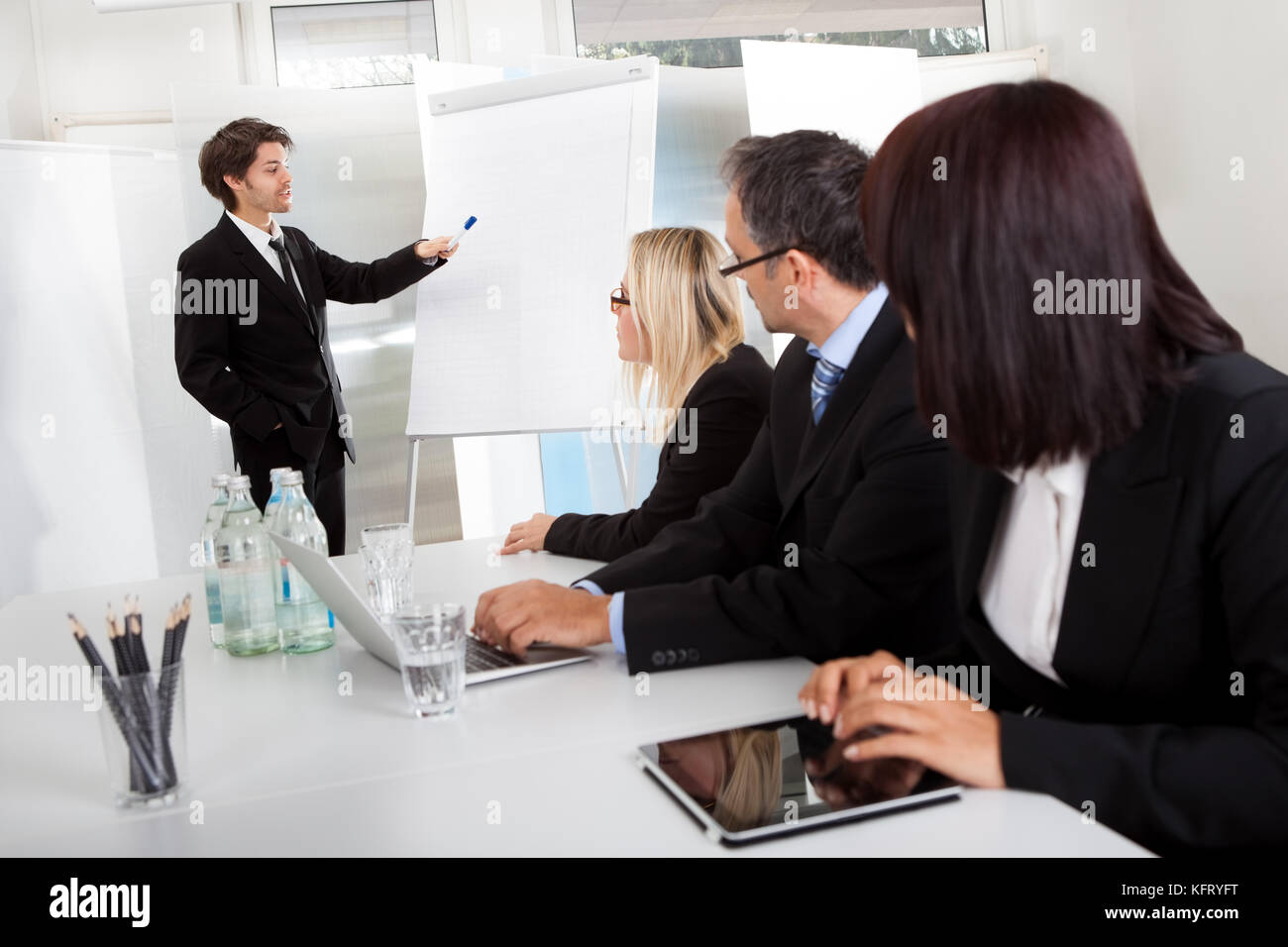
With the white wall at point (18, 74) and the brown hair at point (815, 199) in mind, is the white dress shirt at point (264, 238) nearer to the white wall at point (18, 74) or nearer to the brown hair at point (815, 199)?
the white wall at point (18, 74)

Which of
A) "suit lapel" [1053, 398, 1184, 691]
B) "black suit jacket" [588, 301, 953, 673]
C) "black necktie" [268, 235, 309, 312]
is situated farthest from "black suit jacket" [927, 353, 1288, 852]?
"black necktie" [268, 235, 309, 312]

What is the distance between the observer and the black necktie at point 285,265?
3662mm

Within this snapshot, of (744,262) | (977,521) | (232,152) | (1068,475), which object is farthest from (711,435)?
(232,152)

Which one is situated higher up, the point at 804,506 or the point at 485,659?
the point at 804,506

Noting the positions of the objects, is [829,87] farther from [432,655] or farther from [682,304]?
[432,655]

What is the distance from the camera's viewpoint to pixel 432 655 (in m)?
1.18

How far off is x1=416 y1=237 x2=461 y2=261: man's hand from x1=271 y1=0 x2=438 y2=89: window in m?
1.17

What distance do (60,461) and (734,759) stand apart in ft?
12.0

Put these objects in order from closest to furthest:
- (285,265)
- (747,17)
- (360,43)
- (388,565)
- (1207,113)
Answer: (388,565)
(285,265)
(1207,113)
(360,43)
(747,17)

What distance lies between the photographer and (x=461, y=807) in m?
0.95

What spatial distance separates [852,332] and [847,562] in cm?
42

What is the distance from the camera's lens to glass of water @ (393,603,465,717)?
3.83 ft

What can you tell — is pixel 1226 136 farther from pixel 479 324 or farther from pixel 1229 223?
pixel 479 324

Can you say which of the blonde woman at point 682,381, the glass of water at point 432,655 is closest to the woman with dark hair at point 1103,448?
the glass of water at point 432,655
